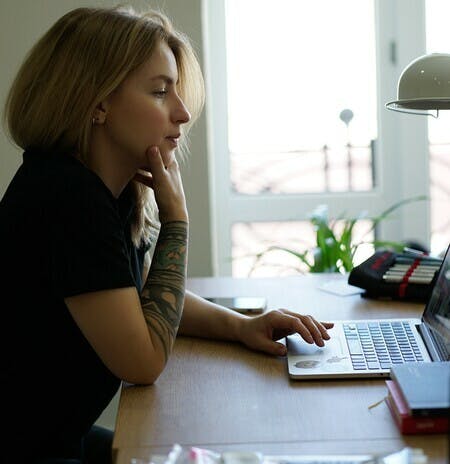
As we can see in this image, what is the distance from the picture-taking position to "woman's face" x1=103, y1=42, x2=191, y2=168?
1.34 meters

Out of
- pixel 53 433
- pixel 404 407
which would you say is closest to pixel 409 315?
pixel 404 407

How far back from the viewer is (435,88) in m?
1.48

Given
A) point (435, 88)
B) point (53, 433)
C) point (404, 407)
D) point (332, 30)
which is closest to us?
point (404, 407)

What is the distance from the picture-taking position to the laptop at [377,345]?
1180mm

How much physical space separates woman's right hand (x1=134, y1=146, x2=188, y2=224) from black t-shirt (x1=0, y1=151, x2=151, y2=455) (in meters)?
0.13

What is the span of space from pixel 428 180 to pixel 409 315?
1.49 m

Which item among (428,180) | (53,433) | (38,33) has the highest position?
(38,33)

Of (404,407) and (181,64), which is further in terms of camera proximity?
(181,64)

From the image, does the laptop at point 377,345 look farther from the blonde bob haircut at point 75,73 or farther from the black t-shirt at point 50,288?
the blonde bob haircut at point 75,73

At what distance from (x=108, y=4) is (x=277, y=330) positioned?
157cm

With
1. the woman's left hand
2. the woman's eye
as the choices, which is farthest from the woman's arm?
the woman's eye

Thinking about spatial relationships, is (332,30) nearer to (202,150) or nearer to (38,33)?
(202,150)

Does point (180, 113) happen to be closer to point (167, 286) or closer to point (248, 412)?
point (167, 286)

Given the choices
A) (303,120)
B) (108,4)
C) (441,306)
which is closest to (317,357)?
(441,306)
